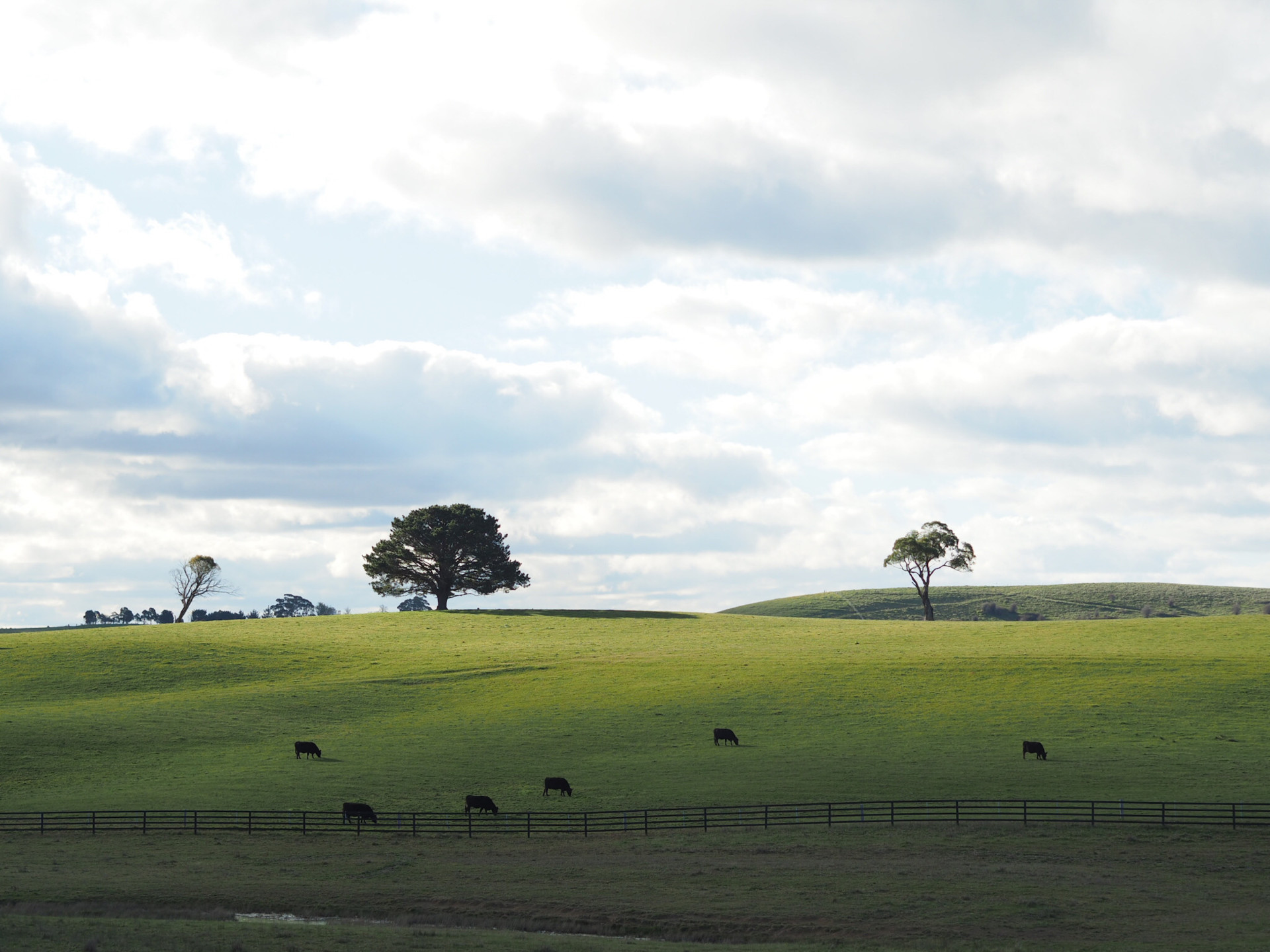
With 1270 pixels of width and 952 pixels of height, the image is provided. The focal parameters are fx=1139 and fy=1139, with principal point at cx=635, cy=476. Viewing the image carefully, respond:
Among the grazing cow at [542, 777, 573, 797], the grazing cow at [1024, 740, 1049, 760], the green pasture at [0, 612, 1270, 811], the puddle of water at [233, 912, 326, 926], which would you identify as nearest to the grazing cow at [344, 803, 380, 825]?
the green pasture at [0, 612, 1270, 811]

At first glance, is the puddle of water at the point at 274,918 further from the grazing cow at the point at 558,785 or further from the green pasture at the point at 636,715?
the grazing cow at the point at 558,785

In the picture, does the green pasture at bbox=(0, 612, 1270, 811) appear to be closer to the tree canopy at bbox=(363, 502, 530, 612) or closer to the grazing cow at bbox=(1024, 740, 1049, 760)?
the grazing cow at bbox=(1024, 740, 1049, 760)

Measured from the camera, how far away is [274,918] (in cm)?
2766

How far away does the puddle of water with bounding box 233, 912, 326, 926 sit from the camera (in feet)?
89.0

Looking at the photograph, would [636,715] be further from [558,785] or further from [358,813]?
[358,813]

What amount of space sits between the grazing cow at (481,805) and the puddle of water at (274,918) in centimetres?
1196

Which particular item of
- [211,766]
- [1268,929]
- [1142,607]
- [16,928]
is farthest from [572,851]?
[1142,607]

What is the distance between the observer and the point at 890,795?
4103 cm

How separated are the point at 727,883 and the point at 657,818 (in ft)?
27.3

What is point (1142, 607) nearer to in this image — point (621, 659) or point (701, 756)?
point (621, 659)

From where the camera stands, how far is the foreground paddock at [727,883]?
1024 inches

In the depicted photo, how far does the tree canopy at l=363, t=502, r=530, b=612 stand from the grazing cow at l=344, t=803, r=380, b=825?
82.5m

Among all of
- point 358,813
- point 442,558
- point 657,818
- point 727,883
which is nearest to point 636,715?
point 657,818

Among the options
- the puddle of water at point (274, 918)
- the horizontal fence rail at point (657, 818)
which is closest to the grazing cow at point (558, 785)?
the horizontal fence rail at point (657, 818)
